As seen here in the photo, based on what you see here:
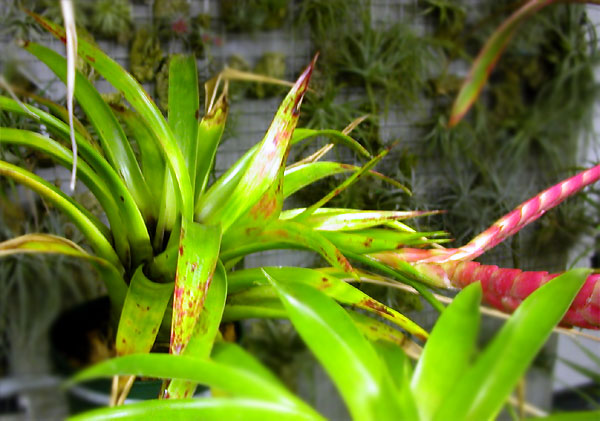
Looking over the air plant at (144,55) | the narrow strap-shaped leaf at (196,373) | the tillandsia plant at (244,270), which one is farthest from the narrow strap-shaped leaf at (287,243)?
the air plant at (144,55)

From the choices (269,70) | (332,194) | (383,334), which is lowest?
(383,334)

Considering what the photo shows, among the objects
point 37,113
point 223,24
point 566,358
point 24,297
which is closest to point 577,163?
point 566,358

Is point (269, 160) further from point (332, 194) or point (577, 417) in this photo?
point (577, 417)

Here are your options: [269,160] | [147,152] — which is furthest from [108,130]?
[269,160]

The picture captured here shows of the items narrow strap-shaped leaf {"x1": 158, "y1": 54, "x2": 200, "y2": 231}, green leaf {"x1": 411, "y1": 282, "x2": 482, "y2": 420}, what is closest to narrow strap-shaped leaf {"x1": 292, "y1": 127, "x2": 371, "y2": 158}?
narrow strap-shaped leaf {"x1": 158, "y1": 54, "x2": 200, "y2": 231}

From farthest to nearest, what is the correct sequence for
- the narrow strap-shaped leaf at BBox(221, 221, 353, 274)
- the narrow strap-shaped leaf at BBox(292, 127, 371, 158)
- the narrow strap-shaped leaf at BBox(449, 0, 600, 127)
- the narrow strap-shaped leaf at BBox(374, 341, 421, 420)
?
1. the narrow strap-shaped leaf at BBox(449, 0, 600, 127)
2. the narrow strap-shaped leaf at BBox(292, 127, 371, 158)
3. the narrow strap-shaped leaf at BBox(221, 221, 353, 274)
4. the narrow strap-shaped leaf at BBox(374, 341, 421, 420)

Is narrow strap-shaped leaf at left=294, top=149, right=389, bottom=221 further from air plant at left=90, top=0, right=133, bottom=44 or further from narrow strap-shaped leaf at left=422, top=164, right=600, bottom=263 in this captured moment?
air plant at left=90, top=0, right=133, bottom=44

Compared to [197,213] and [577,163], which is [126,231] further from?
[577,163]
